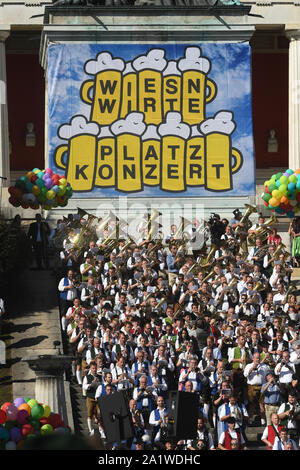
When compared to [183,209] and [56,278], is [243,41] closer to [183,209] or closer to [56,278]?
[183,209]

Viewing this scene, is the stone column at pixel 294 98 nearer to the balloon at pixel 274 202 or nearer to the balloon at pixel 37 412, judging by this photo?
the balloon at pixel 274 202

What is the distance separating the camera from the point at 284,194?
29.4 m

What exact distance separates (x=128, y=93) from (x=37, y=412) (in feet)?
61.8

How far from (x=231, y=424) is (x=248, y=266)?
24.0ft

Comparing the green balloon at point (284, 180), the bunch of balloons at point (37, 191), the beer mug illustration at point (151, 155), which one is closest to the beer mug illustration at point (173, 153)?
the beer mug illustration at point (151, 155)

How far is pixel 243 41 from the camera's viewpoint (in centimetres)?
3456

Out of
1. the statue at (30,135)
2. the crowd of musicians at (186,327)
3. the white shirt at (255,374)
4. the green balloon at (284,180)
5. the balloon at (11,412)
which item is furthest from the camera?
the statue at (30,135)

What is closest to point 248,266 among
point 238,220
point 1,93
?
point 238,220

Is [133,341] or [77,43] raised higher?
[77,43]

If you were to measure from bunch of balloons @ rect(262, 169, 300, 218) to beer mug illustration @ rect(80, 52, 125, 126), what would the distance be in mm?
5815

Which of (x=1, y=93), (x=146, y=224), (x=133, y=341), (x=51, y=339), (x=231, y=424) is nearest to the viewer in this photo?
(x=231, y=424)

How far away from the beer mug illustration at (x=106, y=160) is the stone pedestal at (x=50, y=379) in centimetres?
1502

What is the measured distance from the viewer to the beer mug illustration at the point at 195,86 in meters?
33.9

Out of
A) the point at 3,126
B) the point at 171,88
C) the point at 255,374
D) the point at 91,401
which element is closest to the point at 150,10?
the point at 171,88
